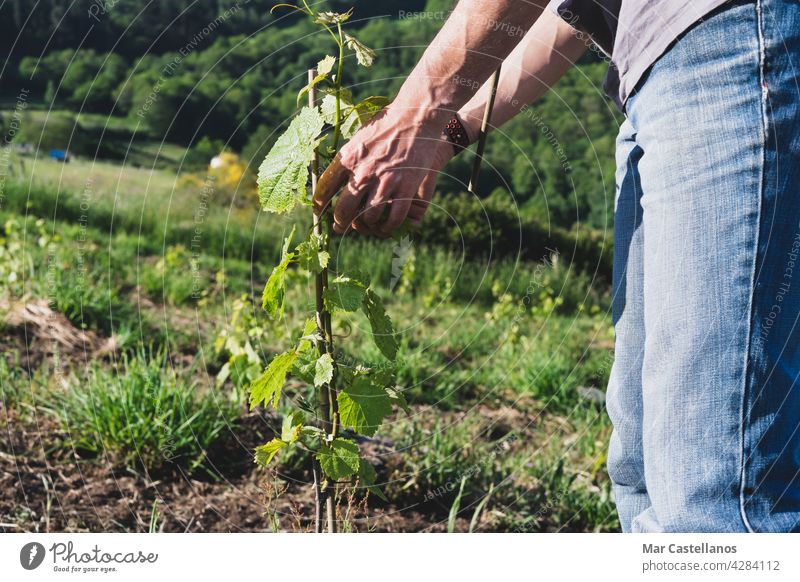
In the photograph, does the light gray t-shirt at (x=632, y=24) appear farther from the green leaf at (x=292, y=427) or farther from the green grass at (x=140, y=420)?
the green grass at (x=140, y=420)

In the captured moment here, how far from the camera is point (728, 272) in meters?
1.29

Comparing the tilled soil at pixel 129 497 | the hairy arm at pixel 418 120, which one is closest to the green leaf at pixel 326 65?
the hairy arm at pixel 418 120

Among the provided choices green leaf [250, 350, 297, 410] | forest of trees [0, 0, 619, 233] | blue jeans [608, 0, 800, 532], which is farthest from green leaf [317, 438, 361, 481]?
forest of trees [0, 0, 619, 233]

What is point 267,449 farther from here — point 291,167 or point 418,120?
point 418,120

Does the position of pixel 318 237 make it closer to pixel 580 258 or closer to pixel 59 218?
pixel 59 218

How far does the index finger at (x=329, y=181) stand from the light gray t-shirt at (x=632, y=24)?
1.86 ft

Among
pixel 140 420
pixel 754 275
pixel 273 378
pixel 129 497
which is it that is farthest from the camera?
pixel 140 420

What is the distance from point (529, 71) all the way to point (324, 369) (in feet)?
3.10

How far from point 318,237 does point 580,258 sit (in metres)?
6.17

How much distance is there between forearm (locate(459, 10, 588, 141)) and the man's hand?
0.39 m

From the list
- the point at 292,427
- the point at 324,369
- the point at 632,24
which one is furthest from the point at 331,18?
the point at 292,427

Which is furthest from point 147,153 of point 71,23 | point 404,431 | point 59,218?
point 404,431

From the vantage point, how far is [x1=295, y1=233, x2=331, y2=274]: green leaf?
1.46 meters

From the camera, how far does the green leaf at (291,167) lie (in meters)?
1.46
